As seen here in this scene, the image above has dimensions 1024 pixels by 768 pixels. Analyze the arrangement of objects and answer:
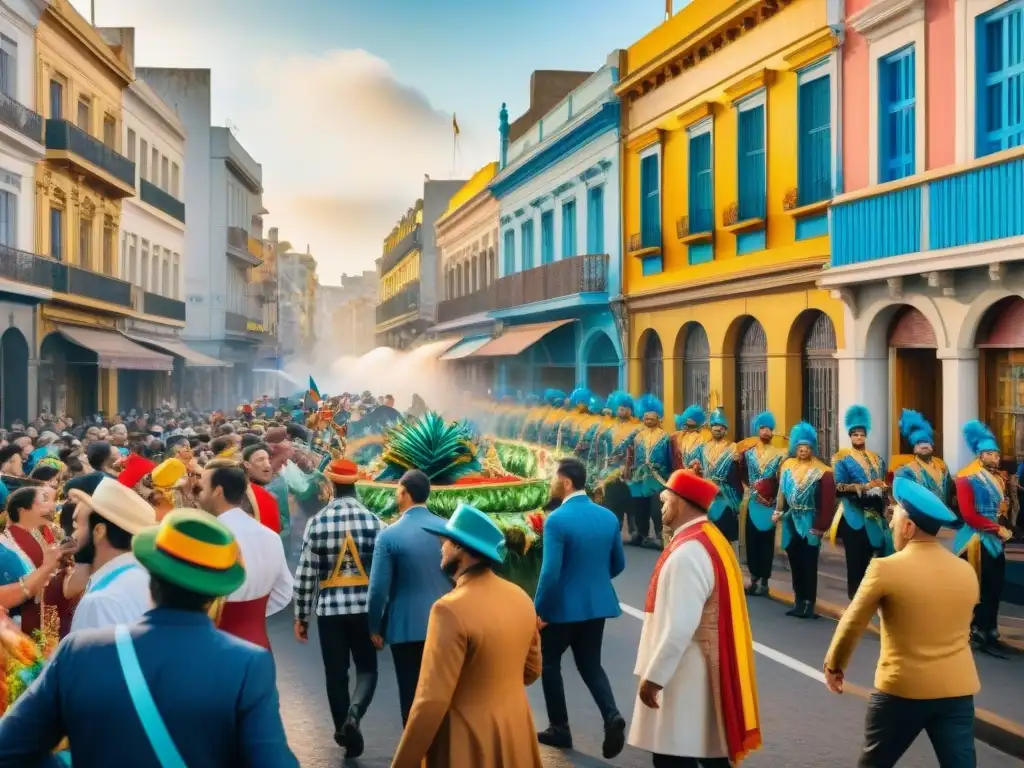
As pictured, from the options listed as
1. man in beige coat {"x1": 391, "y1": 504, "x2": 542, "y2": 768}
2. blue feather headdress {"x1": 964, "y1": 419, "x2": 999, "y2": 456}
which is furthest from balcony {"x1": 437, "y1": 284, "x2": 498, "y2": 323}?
man in beige coat {"x1": 391, "y1": 504, "x2": 542, "y2": 768}

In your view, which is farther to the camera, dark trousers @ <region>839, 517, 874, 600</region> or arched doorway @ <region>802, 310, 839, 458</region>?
arched doorway @ <region>802, 310, 839, 458</region>

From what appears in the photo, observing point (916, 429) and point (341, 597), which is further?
point (916, 429)

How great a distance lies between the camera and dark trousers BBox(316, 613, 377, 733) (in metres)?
6.88

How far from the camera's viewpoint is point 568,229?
31031 millimetres

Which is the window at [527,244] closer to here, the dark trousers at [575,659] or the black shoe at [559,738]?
the dark trousers at [575,659]

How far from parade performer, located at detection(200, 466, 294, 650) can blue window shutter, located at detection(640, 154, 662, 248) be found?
732 inches

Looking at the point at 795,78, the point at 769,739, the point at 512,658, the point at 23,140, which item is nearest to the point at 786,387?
the point at 795,78

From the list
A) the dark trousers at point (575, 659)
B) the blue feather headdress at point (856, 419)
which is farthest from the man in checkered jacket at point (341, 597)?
the blue feather headdress at point (856, 419)

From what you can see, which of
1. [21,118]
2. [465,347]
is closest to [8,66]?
[21,118]

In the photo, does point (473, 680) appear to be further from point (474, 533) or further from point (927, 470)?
point (927, 470)

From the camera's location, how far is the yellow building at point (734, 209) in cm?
1802

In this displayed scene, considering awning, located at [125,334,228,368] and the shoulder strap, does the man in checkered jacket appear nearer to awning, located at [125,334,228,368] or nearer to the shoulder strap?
the shoulder strap

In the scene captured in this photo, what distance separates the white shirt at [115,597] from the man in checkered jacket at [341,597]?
2571 millimetres

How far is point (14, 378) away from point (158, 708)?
25.5 metres
